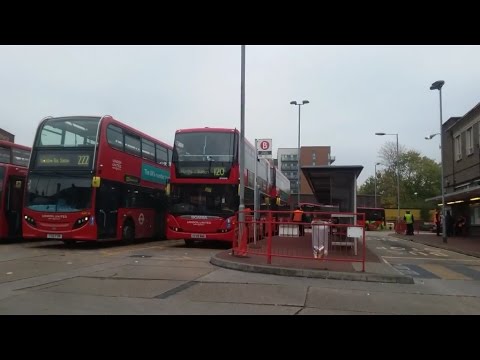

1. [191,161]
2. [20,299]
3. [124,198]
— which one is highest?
[191,161]

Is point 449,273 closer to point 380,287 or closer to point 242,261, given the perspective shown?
point 380,287

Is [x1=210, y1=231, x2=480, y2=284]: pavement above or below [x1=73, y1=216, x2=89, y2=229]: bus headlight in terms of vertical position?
below

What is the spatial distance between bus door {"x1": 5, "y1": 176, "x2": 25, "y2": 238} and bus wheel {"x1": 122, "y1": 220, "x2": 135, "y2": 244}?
161 inches

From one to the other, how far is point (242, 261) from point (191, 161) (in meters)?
6.54

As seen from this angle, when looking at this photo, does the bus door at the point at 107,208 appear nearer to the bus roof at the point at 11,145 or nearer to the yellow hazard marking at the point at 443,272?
the bus roof at the point at 11,145

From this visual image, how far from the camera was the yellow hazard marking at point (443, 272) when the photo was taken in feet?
36.5

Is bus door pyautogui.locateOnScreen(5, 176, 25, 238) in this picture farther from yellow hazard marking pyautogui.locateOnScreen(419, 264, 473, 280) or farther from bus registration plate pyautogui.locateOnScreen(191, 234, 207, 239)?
yellow hazard marking pyautogui.locateOnScreen(419, 264, 473, 280)

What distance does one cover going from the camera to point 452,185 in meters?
32.8

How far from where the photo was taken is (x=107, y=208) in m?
16.8

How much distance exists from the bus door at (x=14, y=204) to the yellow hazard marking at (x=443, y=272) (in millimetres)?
14382

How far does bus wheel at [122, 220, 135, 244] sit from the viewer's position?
18.3 m

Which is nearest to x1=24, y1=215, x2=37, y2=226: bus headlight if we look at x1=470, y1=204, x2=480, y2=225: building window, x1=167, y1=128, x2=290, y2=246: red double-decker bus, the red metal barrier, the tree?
x1=167, y1=128, x2=290, y2=246: red double-decker bus

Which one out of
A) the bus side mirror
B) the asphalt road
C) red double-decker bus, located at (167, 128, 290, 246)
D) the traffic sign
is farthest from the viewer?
red double-decker bus, located at (167, 128, 290, 246)
